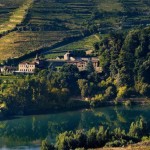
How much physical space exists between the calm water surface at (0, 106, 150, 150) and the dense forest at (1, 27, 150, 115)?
2167mm

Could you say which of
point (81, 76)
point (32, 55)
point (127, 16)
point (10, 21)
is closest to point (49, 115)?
point (81, 76)

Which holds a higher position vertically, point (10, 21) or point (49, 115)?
point (10, 21)

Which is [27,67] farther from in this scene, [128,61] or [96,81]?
[128,61]

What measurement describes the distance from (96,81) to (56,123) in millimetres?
13443

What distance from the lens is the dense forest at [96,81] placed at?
71375 mm

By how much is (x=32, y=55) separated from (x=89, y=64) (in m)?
9.85

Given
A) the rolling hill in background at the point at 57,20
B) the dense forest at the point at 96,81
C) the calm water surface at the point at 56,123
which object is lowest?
the calm water surface at the point at 56,123

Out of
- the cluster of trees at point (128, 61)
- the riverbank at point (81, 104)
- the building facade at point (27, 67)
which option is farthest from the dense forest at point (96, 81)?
the building facade at point (27, 67)

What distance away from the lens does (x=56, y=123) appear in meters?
67.3

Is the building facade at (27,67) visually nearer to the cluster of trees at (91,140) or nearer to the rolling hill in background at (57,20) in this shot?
the rolling hill in background at (57,20)

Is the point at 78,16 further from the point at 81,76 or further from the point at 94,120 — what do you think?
the point at 94,120

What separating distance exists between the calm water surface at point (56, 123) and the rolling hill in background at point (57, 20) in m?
19.2

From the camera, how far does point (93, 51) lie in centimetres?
8856

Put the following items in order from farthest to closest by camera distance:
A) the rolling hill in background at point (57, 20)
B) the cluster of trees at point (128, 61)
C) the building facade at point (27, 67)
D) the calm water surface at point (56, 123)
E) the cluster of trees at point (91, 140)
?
the rolling hill in background at point (57, 20)
the building facade at point (27, 67)
the cluster of trees at point (128, 61)
the calm water surface at point (56, 123)
the cluster of trees at point (91, 140)
